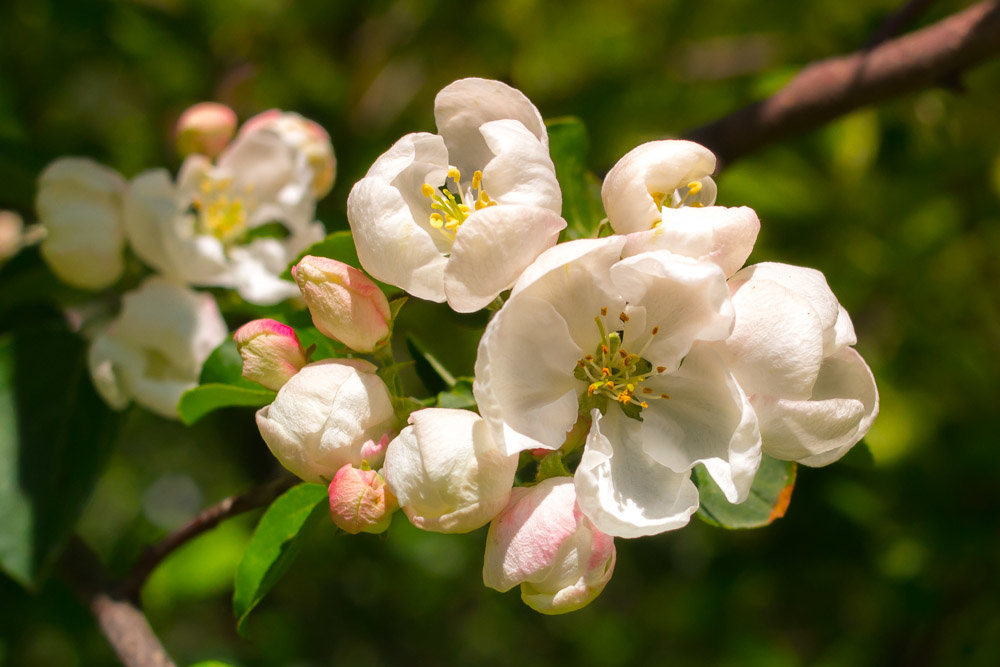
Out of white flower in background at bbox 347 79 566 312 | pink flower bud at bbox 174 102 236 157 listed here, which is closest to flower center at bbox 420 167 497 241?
white flower in background at bbox 347 79 566 312

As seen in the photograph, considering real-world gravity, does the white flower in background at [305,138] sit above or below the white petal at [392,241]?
below

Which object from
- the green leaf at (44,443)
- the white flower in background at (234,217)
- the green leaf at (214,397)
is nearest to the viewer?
the green leaf at (214,397)

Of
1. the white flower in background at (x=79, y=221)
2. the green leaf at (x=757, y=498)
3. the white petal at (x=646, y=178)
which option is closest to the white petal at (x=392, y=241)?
the white petal at (x=646, y=178)

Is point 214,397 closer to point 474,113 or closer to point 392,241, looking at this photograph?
point 392,241

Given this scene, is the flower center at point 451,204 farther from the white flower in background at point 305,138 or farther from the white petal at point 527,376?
the white flower in background at point 305,138

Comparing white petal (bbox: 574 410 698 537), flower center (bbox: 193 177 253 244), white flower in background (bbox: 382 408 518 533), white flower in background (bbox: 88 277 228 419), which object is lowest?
white flower in background (bbox: 88 277 228 419)

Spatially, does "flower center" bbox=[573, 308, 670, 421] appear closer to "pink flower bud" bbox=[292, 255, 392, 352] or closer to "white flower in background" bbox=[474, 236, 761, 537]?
"white flower in background" bbox=[474, 236, 761, 537]

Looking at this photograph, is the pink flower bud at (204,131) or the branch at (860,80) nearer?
the branch at (860,80)
